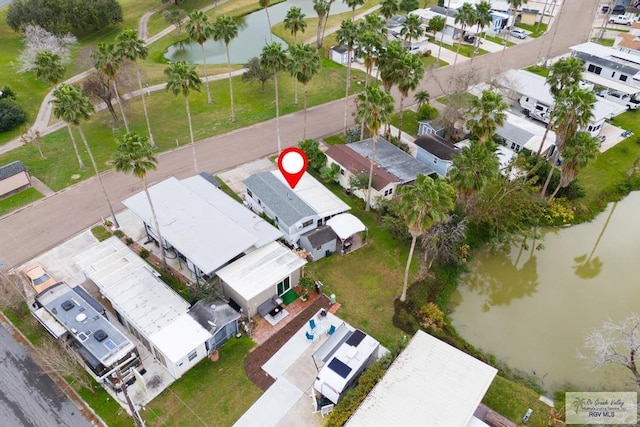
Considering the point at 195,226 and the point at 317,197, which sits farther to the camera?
the point at 317,197

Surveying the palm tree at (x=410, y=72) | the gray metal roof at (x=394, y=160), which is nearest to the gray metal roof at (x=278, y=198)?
the gray metal roof at (x=394, y=160)

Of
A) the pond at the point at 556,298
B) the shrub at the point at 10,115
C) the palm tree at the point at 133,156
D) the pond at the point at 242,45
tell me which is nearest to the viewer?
the palm tree at the point at 133,156

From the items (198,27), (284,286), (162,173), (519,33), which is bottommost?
(284,286)

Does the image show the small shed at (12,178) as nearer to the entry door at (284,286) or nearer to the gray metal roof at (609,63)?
the entry door at (284,286)

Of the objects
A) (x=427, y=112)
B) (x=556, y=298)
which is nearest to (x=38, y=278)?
(x=556, y=298)

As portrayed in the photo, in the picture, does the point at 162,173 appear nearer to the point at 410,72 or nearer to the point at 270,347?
the point at 270,347

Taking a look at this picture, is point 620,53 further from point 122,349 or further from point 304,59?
point 122,349

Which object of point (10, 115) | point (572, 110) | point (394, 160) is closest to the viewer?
point (572, 110)
